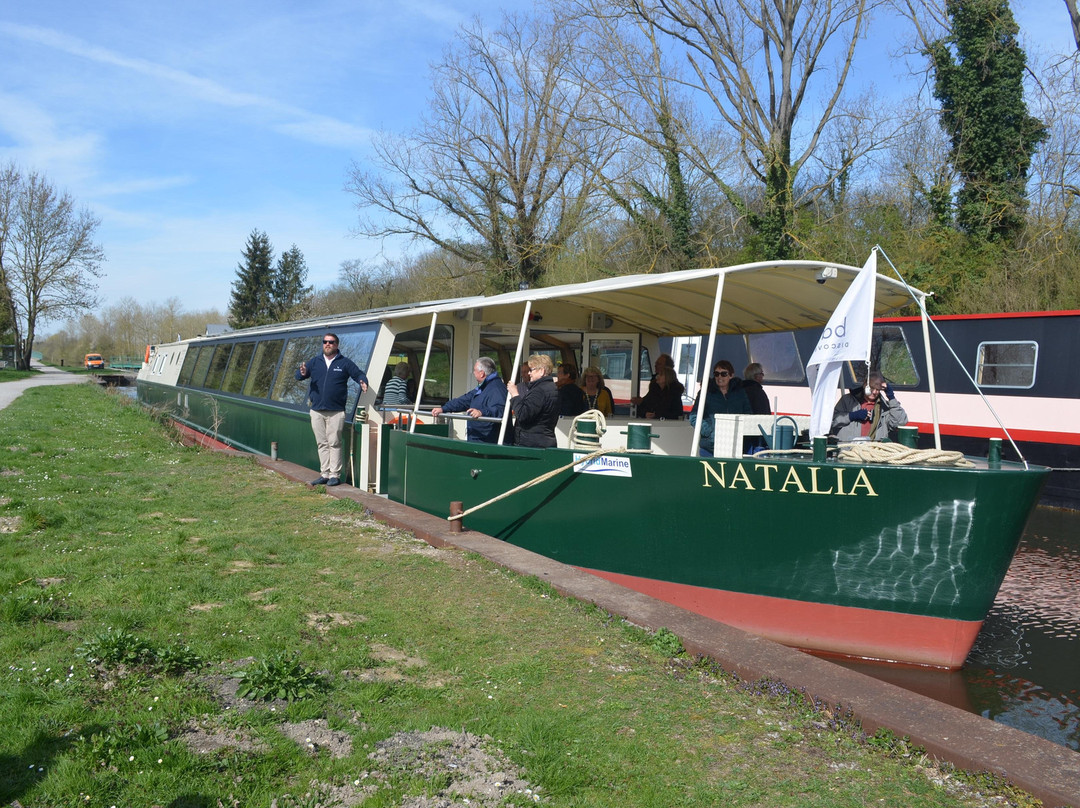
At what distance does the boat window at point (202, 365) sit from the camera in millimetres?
18516

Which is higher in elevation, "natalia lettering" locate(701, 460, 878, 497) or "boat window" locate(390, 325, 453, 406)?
"boat window" locate(390, 325, 453, 406)

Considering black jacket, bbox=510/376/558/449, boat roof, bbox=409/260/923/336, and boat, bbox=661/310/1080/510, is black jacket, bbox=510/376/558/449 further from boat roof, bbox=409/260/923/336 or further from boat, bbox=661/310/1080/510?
boat, bbox=661/310/1080/510

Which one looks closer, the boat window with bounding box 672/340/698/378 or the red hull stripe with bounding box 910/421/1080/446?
the red hull stripe with bounding box 910/421/1080/446

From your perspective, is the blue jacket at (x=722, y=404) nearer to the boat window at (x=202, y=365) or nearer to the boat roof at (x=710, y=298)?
the boat roof at (x=710, y=298)

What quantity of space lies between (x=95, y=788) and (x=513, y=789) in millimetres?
1524

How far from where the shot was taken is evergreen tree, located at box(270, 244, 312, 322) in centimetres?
6725

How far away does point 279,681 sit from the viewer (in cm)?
398

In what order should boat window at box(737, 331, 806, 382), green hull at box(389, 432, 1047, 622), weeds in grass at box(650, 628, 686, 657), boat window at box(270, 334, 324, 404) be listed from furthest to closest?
boat window at box(737, 331, 806, 382)
boat window at box(270, 334, 324, 404)
green hull at box(389, 432, 1047, 622)
weeds in grass at box(650, 628, 686, 657)

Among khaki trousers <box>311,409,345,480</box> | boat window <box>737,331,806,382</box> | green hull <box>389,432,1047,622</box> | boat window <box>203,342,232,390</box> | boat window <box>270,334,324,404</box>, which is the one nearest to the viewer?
green hull <box>389,432,1047,622</box>

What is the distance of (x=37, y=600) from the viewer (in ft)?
16.5

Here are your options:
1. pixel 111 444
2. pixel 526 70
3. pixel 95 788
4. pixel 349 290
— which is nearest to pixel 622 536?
pixel 95 788

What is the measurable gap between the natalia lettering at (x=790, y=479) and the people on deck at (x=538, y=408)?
6.54ft

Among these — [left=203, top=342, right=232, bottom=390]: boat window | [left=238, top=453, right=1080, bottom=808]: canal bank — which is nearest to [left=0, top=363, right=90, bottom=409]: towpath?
[left=203, top=342, right=232, bottom=390]: boat window

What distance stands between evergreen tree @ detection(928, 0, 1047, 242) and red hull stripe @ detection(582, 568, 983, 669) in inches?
733
